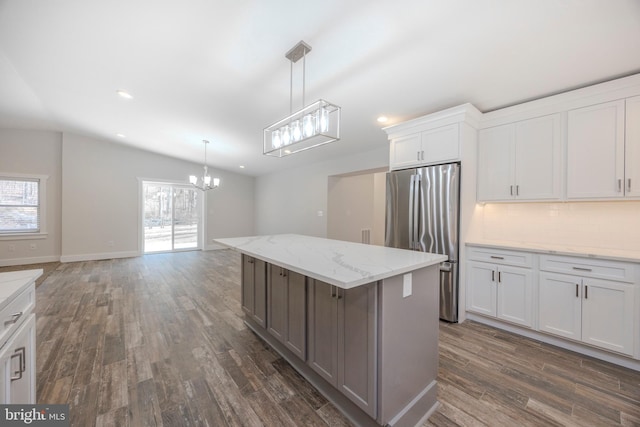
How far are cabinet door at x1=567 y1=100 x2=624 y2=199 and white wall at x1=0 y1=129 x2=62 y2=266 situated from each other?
9.24 m

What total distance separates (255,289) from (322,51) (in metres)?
2.32

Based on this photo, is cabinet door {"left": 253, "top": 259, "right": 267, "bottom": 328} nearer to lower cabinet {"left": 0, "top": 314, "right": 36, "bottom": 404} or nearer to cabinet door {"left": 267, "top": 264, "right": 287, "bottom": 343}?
cabinet door {"left": 267, "top": 264, "right": 287, "bottom": 343}

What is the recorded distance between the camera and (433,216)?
9.37ft

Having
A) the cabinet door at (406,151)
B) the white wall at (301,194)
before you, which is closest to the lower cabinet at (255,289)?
the cabinet door at (406,151)

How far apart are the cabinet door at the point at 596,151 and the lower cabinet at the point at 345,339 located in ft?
7.96

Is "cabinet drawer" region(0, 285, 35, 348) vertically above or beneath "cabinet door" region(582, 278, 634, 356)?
above

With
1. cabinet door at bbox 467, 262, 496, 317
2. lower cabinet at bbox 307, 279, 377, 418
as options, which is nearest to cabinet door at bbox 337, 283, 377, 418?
lower cabinet at bbox 307, 279, 377, 418

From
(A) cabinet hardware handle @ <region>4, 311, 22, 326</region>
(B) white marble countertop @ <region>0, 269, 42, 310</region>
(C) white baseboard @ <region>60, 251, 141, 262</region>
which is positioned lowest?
(C) white baseboard @ <region>60, 251, 141, 262</region>

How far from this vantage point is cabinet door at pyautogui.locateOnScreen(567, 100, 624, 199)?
213 centimetres

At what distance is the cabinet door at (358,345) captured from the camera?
4.53 feet

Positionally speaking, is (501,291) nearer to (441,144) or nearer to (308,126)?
(441,144)

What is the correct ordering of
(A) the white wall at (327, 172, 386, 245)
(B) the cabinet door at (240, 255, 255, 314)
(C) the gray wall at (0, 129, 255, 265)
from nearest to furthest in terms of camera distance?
(B) the cabinet door at (240, 255, 255, 314)
(C) the gray wall at (0, 129, 255, 265)
(A) the white wall at (327, 172, 386, 245)

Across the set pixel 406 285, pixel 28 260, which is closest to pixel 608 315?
pixel 406 285

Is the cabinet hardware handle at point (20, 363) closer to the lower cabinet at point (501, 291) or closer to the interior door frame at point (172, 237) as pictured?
the lower cabinet at point (501, 291)
